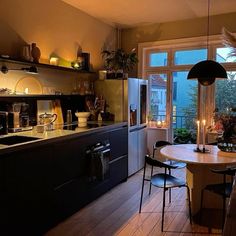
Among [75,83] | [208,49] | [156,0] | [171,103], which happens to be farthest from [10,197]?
[208,49]

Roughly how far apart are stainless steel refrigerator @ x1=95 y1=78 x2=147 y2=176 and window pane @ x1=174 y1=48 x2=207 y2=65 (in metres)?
0.83

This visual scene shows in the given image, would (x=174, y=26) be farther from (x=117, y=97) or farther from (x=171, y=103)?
(x=117, y=97)

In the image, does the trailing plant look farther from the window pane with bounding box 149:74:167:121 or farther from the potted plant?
the window pane with bounding box 149:74:167:121

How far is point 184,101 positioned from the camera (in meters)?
5.07

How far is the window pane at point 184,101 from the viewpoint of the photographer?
4.98 m

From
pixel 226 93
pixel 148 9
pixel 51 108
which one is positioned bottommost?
pixel 51 108

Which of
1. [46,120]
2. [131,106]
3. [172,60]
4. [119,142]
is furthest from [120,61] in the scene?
[46,120]

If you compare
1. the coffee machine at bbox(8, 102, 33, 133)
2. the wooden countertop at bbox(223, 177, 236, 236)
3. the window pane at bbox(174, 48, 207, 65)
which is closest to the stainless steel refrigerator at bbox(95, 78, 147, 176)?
the window pane at bbox(174, 48, 207, 65)

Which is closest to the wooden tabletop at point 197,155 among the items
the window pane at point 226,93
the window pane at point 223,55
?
the window pane at point 226,93

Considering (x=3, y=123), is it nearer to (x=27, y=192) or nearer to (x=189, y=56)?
(x=27, y=192)

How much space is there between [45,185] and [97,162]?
32.6 inches

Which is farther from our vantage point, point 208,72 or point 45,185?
point 208,72

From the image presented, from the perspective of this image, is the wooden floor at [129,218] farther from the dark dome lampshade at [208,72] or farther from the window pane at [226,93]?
the window pane at [226,93]

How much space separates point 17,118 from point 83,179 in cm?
107
